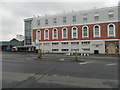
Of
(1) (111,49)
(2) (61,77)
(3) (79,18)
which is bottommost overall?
(2) (61,77)

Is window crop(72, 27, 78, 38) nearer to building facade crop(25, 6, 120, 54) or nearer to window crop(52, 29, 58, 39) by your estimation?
building facade crop(25, 6, 120, 54)

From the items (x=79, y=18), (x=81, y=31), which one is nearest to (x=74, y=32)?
(x=81, y=31)

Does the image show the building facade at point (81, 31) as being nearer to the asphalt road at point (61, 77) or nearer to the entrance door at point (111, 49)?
the entrance door at point (111, 49)

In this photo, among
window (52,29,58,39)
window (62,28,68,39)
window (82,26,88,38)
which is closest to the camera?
window (82,26,88,38)

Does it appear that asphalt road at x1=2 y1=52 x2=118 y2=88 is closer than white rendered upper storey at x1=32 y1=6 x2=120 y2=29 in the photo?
Yes

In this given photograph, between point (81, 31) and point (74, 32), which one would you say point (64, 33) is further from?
point (81, 31)

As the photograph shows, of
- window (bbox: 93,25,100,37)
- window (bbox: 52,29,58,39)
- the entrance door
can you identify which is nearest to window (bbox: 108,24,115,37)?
window (bbox: 93,25,100,37)

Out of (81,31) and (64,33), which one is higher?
(81,31)

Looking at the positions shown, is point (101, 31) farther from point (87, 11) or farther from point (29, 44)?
point (29, 44)

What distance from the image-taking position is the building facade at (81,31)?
1008 inches

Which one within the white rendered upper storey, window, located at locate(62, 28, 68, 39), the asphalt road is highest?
the white rendered upper storey

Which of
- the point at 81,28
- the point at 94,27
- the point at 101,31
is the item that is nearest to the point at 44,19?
the point at 81,28

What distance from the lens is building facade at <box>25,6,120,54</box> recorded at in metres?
25.6

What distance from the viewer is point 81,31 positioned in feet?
94.9
